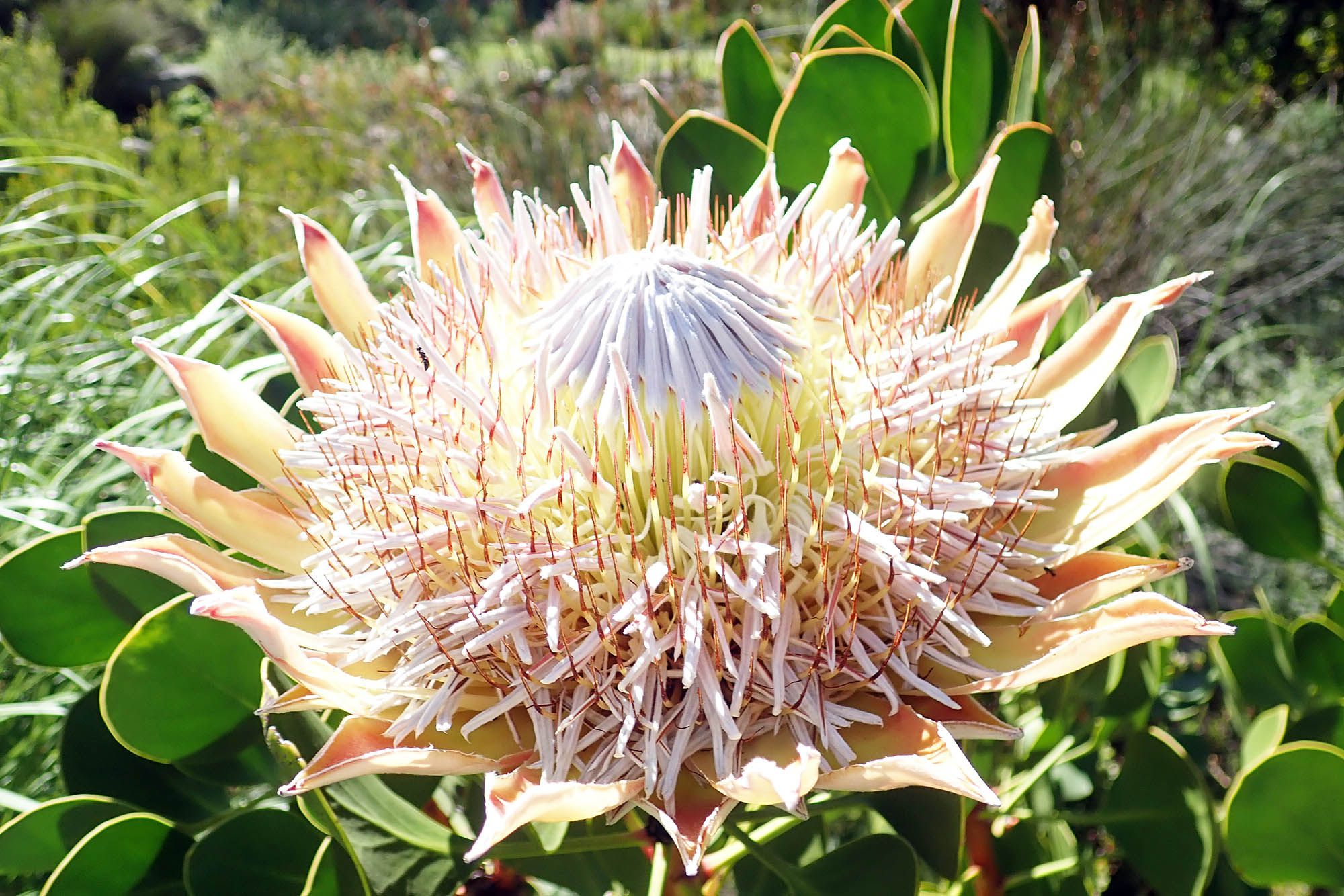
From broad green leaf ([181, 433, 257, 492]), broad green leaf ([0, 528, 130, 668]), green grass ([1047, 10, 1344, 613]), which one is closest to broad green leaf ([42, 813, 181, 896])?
broad green leaf ([0, 528, 130, 668])

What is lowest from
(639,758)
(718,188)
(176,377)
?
(639,758)

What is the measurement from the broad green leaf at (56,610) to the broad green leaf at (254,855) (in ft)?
0.81

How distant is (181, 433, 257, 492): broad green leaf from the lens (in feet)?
3.29

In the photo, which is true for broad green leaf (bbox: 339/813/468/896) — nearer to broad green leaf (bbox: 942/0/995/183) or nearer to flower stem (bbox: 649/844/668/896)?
flower stem (bbox: 649/844/668/896)

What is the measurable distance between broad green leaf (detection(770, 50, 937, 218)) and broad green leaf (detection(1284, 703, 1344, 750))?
2.27ft

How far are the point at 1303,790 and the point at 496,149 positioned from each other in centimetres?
472

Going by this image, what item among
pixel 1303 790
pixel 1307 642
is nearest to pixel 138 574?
pixel 1303 790

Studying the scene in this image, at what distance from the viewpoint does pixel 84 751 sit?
964 millimetres

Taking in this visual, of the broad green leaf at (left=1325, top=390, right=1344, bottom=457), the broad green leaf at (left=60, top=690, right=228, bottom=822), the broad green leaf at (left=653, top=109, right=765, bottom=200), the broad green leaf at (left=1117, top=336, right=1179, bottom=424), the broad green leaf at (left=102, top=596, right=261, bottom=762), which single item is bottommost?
the broad green leaf at (left=60, top=690, right=228, bottom=822)

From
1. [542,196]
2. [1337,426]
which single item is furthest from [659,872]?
[542,196]

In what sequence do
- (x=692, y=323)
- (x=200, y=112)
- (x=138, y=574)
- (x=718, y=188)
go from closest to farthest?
(x=692, y=323) → (x=138, y=574) → (x=718, y=188) → (x=200, y=112)

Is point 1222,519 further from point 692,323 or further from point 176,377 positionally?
point 176,377

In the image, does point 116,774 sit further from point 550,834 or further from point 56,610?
point 550,834

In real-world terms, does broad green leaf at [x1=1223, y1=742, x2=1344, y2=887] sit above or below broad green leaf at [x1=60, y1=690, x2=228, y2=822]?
above
